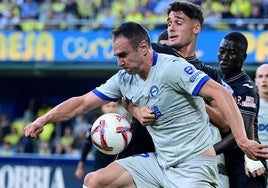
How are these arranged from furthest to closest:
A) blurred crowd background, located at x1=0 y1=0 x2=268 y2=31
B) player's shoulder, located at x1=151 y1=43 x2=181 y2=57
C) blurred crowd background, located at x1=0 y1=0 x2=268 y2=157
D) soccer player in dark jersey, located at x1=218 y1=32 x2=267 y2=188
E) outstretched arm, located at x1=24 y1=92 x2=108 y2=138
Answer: blurred crowd background, located at x1=0 y1=0 x2=268 y2=31
blurred crowd background, located at x1=0 y1=0 x2=268 y2=157
soccer player in dark jersey, located at x1=218 y1=32 x2=267 y2=188
player's shoulder, located at x1=151 y1=43 x2=181 y2=57
outstretched arm, located at x1=24 y1=92 x2=108 y2=138

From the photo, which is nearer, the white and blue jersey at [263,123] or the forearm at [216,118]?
the forearm at [216,118]

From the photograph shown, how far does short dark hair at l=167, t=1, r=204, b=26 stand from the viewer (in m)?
6.49

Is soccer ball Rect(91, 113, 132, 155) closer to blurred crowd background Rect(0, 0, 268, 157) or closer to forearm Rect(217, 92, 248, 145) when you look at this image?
forearm Rect(217, 92, 248, 145)

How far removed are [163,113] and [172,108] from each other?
8 cm

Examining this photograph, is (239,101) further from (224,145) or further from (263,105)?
(263,105)

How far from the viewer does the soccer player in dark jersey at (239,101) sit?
266 inches

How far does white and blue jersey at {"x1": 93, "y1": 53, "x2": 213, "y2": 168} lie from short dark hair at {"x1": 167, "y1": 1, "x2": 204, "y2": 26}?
0.72 m

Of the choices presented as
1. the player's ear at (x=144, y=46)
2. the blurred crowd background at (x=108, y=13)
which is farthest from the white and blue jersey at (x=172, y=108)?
the blurred crowd background at (x=108, y=13)

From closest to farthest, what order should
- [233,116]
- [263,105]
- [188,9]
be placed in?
[233,116] → [188,9] → [263,105]

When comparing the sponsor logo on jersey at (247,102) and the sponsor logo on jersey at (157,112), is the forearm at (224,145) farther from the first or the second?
the sponsor logo on jersey at (157,112)

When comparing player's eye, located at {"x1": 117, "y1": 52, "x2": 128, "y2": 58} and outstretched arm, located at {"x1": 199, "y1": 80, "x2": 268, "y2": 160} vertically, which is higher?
player's eye, located at {"x1": 117, "y1": 52, "x2": 128, "y2": 58}

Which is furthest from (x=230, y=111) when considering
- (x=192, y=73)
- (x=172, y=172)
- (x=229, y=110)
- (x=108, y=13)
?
(x=108, y=13)

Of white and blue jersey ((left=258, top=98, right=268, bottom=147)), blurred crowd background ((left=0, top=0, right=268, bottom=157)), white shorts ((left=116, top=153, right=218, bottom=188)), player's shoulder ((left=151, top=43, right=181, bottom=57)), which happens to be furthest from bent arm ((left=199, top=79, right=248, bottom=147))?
blurred crowd background ((left=0, top=0, right=268, bottom=157))

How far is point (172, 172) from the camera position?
6016mm
